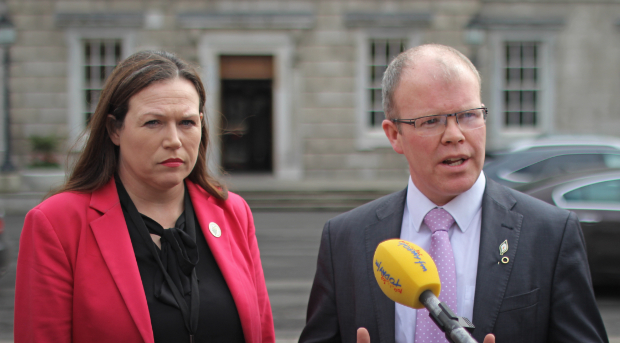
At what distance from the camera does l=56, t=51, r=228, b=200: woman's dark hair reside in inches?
93.0

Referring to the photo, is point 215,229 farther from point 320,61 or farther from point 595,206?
point 320,61

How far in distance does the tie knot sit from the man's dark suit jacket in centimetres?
13

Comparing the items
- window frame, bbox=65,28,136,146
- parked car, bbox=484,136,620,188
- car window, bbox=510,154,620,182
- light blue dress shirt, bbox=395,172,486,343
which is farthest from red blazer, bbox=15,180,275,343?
window frame, bbox=65,28,136,146

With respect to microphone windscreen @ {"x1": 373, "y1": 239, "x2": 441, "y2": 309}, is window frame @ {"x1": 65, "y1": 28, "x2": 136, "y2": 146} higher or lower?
higher

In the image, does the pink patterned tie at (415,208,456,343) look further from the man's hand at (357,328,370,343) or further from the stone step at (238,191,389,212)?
the stone step at (238,191,389,212)

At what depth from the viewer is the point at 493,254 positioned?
6.79 feet

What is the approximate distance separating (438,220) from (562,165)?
24.2 ft

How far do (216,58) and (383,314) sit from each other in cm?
1675

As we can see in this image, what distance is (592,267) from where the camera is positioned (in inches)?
A: 261

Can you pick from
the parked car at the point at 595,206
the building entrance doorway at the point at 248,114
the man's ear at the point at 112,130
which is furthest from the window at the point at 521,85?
the man's ear at the point at 112,130

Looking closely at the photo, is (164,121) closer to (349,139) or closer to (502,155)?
(502,155)

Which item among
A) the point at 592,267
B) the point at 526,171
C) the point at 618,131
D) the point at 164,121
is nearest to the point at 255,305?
the point at 164,121

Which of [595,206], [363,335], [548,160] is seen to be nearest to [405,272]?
[363,335]

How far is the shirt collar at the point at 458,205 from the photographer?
7.15ft
